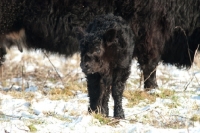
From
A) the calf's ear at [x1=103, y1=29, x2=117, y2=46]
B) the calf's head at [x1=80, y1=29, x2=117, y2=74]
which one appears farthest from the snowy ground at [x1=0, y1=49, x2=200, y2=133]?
the calf's ear at [x1=103, y1=29, x2=117, y2=46]

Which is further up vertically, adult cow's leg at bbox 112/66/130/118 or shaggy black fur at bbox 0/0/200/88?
shaggy black fur at bbox 0/0/200/88

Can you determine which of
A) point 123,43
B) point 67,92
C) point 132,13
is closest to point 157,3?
point 132,13

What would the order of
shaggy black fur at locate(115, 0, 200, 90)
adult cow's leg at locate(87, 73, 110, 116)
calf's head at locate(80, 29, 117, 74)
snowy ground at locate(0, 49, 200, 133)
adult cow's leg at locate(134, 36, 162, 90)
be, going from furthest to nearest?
1. adult cow's leg at locate(134, 36, 162, 90)
2. shaggy black fur at locate(115, 0, 200, 90)
3. adult cow's leg at locate(87, 73, 110, 116)
4. calf's head at locate(80, 29, 117, 74)
5. snowy ground at locate(0, 49, 200, 133)

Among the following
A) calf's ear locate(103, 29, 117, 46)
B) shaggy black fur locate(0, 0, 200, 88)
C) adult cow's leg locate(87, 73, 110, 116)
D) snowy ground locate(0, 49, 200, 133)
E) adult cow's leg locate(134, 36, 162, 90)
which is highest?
shaggy black fur locate(0, 0, 200, 88)

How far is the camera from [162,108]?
5312mm

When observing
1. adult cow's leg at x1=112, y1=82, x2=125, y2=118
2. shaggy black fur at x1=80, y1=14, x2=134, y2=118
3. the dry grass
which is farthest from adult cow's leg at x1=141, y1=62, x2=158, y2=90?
adult cow's leg at x1=112, y1=82, x2=125, y2=118

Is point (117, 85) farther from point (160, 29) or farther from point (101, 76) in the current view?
point (160, 29)

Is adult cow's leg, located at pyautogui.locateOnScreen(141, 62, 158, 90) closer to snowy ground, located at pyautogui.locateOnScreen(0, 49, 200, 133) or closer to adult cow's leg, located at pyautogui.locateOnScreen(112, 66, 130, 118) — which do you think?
snowy ground, located at pyautogui.locateOnScreen(0, 49, 200, 133)

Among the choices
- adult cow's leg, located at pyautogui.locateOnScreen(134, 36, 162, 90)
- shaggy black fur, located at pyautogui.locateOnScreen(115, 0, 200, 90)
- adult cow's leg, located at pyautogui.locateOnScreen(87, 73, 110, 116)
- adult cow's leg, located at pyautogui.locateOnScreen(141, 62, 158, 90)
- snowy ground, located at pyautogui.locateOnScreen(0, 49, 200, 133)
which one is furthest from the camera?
adult cow's leg, located at pyautogui.locateOnScreen(141, 62, 158, 90)

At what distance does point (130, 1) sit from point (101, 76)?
2271mm

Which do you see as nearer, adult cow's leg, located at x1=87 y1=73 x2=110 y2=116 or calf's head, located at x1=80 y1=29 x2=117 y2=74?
calf's head, located at x1=80 y1=29 x2=117 y2=74

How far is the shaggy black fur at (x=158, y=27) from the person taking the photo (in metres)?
6.74

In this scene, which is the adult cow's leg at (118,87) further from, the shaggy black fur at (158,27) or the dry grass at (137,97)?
the shaggy black fur at (158,27)

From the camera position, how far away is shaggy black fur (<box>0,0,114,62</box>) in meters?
6.77
